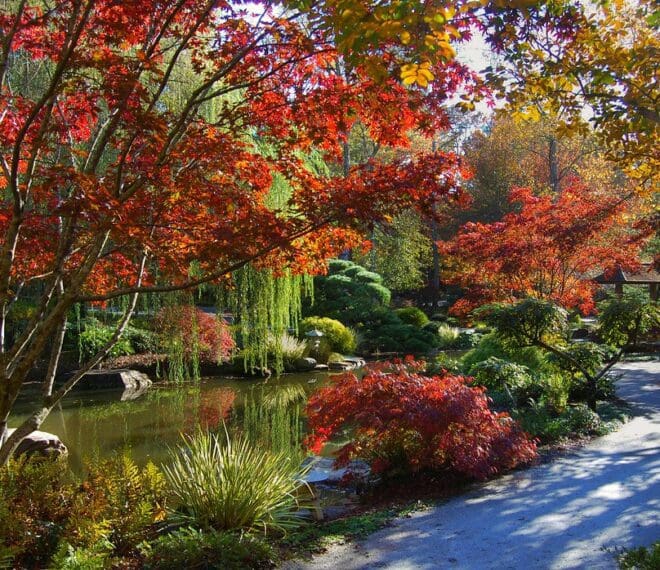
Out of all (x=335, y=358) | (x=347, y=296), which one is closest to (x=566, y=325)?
(x=335, y=358)

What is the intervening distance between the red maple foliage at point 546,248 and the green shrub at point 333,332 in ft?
19.5

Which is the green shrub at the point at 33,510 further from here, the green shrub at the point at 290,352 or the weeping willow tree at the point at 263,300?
the green shrub at the point at 290,352

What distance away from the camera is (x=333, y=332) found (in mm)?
17766

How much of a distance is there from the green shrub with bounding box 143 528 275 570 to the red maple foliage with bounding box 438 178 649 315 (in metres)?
7.63

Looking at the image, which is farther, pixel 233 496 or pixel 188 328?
pixel 188 328

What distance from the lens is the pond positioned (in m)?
8.89

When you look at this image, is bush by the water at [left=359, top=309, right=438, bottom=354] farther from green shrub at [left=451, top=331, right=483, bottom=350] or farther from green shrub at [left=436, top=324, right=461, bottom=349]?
green shrub at [left=451, top=331, right=483, bottom=350]

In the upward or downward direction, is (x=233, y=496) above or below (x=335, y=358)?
above

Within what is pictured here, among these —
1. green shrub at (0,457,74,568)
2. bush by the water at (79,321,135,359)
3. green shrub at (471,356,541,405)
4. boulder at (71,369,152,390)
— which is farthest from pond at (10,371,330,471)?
green shrub at (471,356,541,405)

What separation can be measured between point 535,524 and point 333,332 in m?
13.6

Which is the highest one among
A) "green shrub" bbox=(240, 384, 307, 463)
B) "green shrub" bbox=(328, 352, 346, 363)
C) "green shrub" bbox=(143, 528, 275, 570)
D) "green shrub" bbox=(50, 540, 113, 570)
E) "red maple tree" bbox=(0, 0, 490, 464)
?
"red maple tree" bbox=(0, 0, 490, 464)

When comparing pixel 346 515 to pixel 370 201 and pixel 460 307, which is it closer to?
pixel 370 201

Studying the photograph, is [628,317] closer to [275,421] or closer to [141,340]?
[275,421]

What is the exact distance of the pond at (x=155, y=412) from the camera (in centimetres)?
Answer: 889
